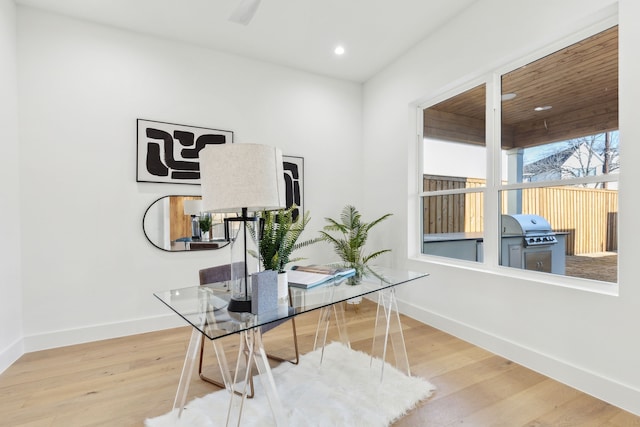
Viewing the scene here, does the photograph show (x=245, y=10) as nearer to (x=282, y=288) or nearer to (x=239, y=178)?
(x=239, y=178)

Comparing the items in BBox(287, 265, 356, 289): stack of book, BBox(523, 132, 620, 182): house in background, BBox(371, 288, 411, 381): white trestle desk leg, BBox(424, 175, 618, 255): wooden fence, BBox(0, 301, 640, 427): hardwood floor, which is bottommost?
BBox(0, 301, 640, 427): hardwood floor

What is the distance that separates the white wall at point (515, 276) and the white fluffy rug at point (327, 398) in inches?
34.8

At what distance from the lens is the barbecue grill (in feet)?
7.42

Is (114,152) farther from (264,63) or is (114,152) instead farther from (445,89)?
(445,89)

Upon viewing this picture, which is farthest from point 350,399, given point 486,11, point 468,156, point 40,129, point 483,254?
point 40,129

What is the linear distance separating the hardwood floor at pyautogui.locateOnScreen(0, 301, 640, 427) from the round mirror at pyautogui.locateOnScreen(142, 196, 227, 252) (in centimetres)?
87

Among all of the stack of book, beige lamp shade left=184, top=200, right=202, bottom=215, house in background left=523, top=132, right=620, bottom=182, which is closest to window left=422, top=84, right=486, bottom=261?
house in background left=523, top=132, right=620, bottom=182

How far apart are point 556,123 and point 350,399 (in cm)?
229

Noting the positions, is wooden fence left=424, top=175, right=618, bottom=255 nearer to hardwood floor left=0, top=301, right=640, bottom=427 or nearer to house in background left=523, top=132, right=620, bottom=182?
house in background left=523, top=132, right=620, bottom=182

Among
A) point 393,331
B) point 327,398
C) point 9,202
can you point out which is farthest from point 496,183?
point 9,202

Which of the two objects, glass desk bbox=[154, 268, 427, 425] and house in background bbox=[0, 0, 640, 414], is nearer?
glass desk bbox=[154, 268, 427, 425]

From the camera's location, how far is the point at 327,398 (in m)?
1.82

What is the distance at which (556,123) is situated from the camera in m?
2.27

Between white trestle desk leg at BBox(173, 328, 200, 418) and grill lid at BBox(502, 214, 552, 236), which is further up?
grill lid at BBox(502, 214, 552, 236)
